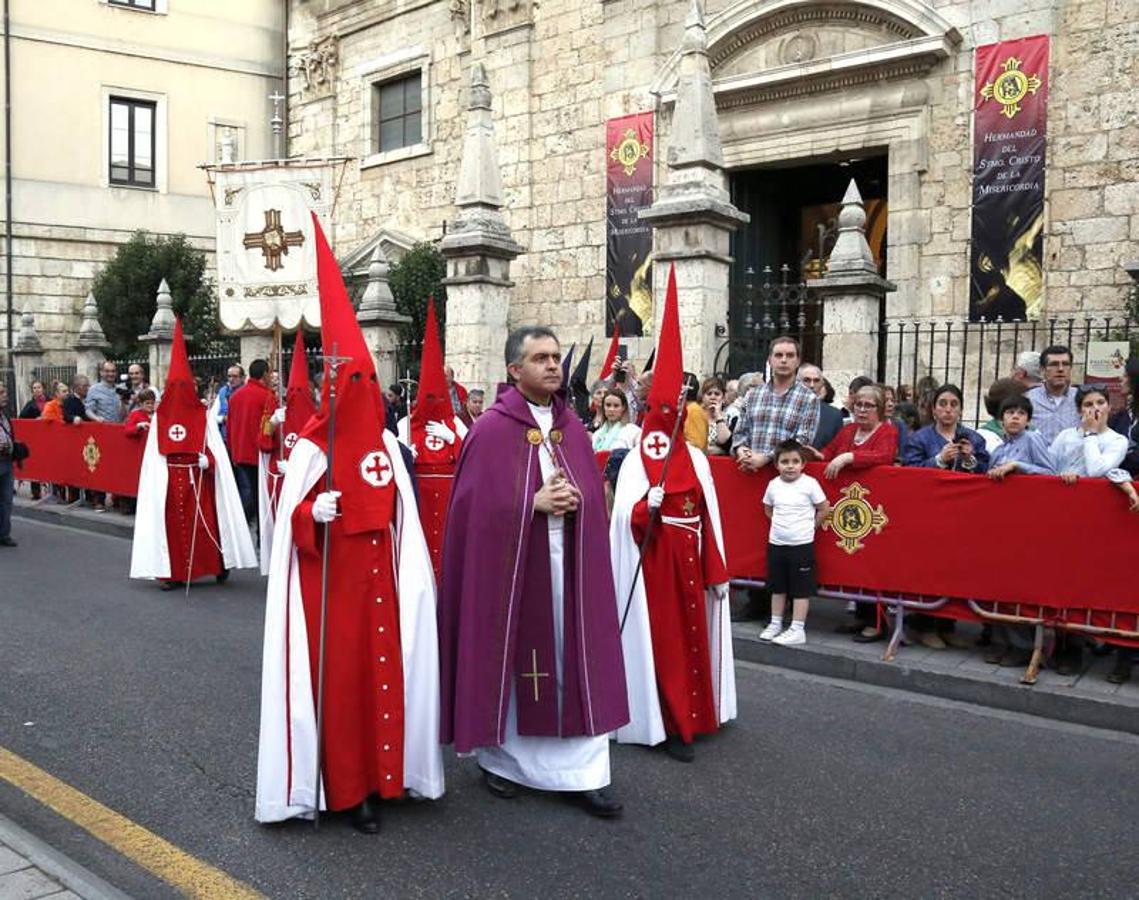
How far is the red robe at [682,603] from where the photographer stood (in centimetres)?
487

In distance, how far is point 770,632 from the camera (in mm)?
6621

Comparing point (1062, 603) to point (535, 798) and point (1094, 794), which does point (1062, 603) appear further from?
point (535, 798)

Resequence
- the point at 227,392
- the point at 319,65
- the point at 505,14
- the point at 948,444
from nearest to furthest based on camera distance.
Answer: the point at 948,444, the point at 227,392, the point at 505,14, the point at 319,65

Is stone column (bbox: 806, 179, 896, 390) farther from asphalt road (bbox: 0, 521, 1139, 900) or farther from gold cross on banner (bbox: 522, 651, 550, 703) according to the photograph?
gold cross on banner (bbox: 522, 651, 550, 703)

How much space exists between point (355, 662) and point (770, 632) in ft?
11.3

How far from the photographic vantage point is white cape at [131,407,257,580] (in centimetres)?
862

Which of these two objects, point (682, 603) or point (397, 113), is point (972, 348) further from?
point (397, 113)

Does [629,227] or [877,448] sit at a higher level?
[629,227]

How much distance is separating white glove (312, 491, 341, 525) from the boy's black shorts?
3530 millimetres

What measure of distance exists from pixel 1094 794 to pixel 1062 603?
5.09 feet

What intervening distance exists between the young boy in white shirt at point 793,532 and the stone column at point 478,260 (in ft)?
21.8

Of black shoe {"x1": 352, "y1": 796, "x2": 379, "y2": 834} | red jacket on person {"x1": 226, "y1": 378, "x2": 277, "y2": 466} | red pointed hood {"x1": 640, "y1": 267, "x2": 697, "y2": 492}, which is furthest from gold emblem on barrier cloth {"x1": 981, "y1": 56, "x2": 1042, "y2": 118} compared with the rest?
black shoe {"x1": 352, "y1": 796, "x2": 379, "y2": 834}

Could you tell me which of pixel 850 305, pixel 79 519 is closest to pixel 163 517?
pixel 79 519

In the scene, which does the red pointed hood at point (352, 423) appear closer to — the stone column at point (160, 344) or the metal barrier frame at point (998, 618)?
the metal barrier frame at point (998, 618)
